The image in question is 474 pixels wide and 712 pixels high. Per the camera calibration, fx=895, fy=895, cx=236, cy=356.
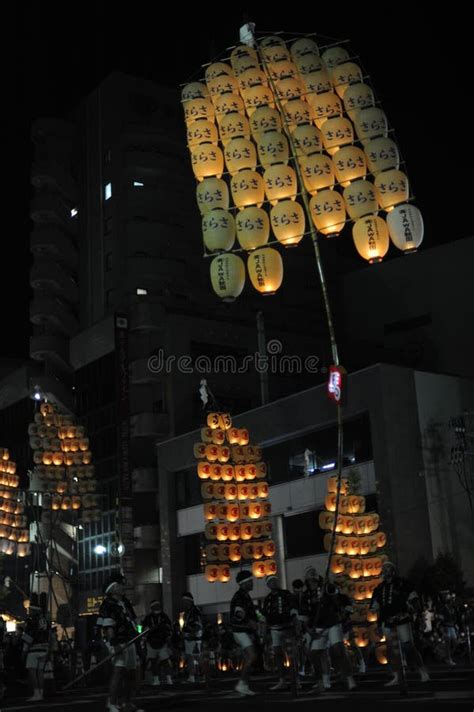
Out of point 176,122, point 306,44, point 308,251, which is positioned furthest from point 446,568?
point 176,122

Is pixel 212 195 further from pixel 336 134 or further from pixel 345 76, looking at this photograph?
pixel 345 76

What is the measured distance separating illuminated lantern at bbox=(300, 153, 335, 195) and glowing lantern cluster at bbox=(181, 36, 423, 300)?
28mm

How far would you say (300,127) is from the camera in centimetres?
2586

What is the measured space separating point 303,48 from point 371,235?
6.18m

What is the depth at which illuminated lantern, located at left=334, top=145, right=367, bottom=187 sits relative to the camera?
82.5 ft

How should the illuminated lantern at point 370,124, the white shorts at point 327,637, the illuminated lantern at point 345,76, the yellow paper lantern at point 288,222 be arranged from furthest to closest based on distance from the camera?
the illuminated lantern at point 345,76 → the yellow paper lantern at point 288,222 → the illuminated lantern at point 370,124 → the white shorts at point 327,637

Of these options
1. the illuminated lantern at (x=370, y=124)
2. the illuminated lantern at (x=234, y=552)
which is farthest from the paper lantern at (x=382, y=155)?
the illuminated lantern at (x=234, y=552)

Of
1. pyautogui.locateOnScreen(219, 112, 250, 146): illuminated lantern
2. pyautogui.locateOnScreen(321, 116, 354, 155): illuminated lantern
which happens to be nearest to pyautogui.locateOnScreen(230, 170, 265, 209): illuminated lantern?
pyautogui.locateOnScreen(219, 112, 250, 146): illuminated lantern

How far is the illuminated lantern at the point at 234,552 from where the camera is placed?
106 feet

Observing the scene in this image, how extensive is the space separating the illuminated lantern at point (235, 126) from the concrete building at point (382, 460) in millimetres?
11737

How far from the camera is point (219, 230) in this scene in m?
26.4

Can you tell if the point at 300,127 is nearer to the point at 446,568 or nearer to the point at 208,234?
the point at 208,234

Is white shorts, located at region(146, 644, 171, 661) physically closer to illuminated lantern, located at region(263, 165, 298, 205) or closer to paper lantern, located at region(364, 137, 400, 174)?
illuminated lantern, located at region(263, 165, 298, 205)

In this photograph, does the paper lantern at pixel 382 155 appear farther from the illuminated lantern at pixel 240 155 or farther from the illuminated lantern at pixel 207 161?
the illuminated lantern at pixel 207 161
